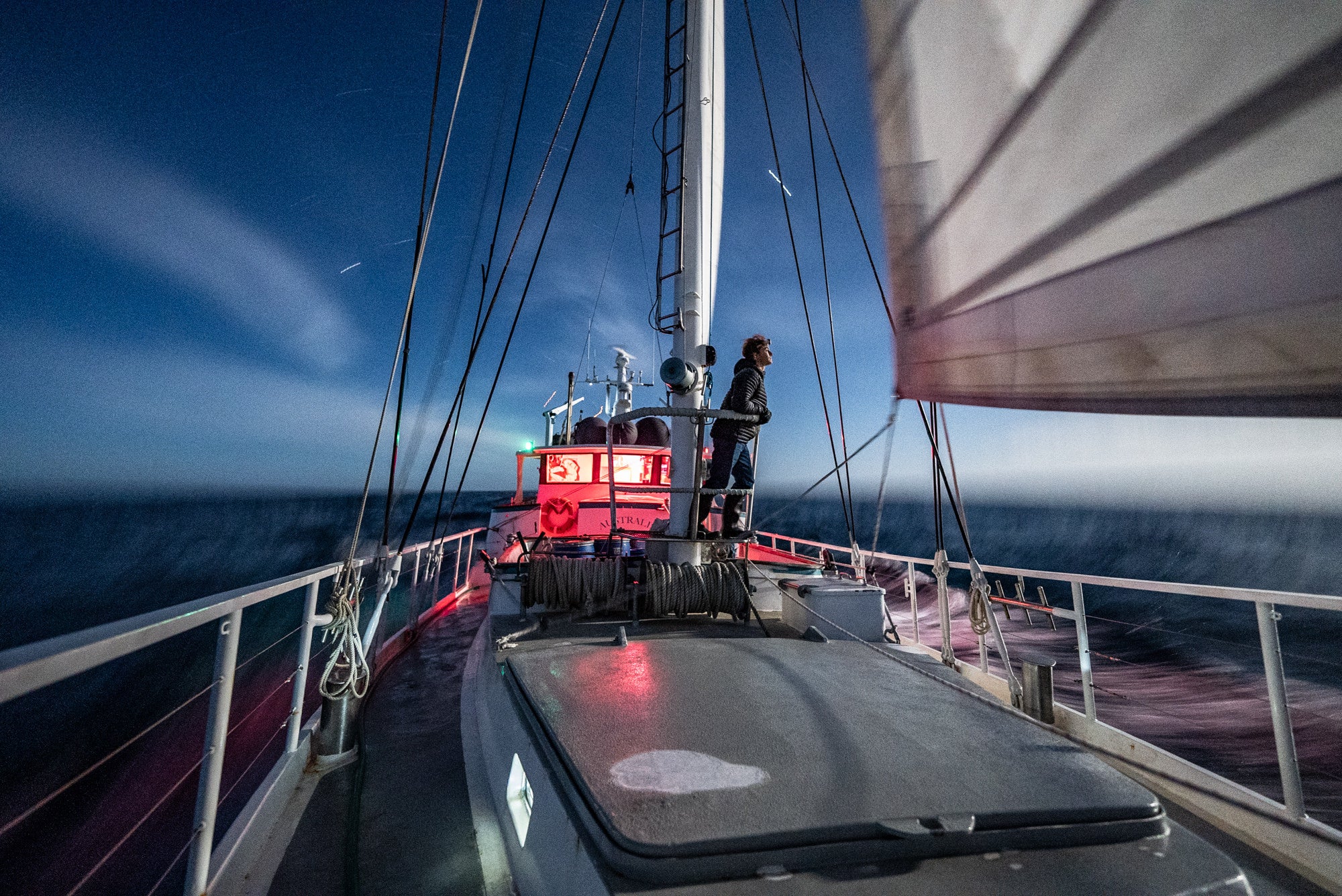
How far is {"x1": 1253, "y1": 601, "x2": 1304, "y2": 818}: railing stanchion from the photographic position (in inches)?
79.0

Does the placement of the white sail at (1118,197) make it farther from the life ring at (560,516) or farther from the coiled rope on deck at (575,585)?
the life ring at (560,516)

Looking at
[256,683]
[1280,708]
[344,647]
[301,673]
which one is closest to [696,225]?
[344,647]

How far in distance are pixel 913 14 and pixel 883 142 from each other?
0.36 m

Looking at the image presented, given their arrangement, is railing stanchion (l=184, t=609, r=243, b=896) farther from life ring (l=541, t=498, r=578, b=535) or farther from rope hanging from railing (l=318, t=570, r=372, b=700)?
life ring (l=541, t=498, r=578, b=535)

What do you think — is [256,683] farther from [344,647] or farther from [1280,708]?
[1280,708]

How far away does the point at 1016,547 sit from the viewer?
38.9 m

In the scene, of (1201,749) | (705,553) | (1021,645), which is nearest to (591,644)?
(705,553)

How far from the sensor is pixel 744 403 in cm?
407

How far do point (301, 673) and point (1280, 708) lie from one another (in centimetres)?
416

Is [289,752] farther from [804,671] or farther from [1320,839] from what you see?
[1320,839]

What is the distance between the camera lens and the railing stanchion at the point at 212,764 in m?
1.55

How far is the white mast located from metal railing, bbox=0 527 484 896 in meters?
2.34

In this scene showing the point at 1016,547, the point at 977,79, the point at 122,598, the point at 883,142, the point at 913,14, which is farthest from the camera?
the point at 1016,547

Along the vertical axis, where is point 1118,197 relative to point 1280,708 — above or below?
above
